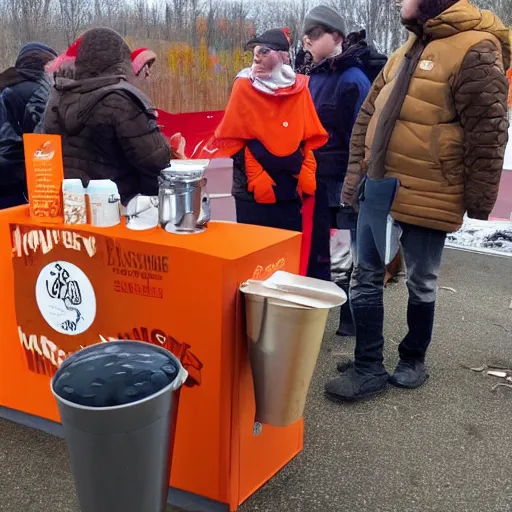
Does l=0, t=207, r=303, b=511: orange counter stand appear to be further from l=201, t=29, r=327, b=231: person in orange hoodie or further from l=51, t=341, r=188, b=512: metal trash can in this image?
l=201, t=29, r=327, b=231: person in orange hoodie

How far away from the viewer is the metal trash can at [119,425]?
1498 mm

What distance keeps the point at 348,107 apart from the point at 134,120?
1452 millimetres

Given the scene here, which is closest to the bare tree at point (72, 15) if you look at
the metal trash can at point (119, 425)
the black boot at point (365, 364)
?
the black boot at point (365, 364)

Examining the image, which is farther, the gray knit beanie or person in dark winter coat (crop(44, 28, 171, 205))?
the gray knit beanie

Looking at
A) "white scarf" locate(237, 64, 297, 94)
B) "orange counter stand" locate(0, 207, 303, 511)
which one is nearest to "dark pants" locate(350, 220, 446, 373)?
"orange counter stand" locate(0, 207, 303, 511)

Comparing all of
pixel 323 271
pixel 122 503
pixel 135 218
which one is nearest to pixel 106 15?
pixel 323 271

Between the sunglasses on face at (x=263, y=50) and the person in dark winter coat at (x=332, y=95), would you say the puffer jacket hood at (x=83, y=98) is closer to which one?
the sunglasses on face at (x=263, y=50)

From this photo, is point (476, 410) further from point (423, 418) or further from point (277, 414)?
point (277, 414)

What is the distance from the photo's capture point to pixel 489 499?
228 cm

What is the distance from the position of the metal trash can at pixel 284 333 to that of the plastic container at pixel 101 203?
0.66 m

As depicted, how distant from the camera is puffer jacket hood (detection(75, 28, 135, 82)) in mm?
2723

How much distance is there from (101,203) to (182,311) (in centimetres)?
56

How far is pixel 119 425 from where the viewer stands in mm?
1490

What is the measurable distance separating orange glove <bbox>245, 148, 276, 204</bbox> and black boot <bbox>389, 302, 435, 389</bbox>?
1045 millimetres
